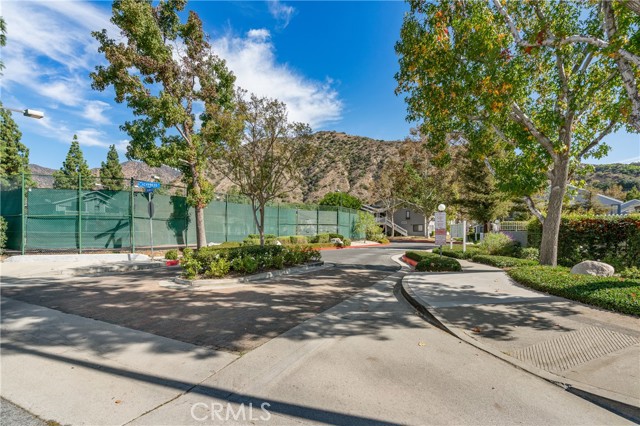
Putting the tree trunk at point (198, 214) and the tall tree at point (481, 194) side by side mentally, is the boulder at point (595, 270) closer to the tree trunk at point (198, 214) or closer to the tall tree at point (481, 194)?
the tree trunk at point (198, 214)

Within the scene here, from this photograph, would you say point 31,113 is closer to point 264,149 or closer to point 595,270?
point 264,149

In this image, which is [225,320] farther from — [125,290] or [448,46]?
[448,46]

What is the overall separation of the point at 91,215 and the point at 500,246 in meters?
20.3

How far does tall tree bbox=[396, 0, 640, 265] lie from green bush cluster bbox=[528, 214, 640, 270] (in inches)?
110

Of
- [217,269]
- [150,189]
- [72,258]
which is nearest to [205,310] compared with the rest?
[217,269]

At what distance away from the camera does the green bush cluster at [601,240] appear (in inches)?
446

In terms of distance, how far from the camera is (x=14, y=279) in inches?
390

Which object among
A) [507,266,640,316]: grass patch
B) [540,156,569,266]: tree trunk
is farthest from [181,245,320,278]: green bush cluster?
[540,156,569,266]: tree trunk

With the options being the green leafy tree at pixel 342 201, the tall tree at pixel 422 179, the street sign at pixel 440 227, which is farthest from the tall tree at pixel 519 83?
the green leafy tree at pixel 342 201

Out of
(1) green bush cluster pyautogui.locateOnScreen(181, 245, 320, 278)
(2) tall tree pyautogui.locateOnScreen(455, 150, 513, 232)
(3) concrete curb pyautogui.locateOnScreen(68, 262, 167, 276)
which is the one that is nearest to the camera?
(1) green bush cluster pyautogui.locateOnScreen(181, 245, 320, 278)

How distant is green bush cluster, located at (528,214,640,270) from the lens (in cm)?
1132

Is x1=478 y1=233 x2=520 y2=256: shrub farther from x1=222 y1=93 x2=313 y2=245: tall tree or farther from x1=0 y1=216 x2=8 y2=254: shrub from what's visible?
x1=0 y1=216 x2=8 y2=254: shrub

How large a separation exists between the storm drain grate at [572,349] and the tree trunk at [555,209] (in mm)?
6574

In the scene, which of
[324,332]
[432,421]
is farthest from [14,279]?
[432,421]
